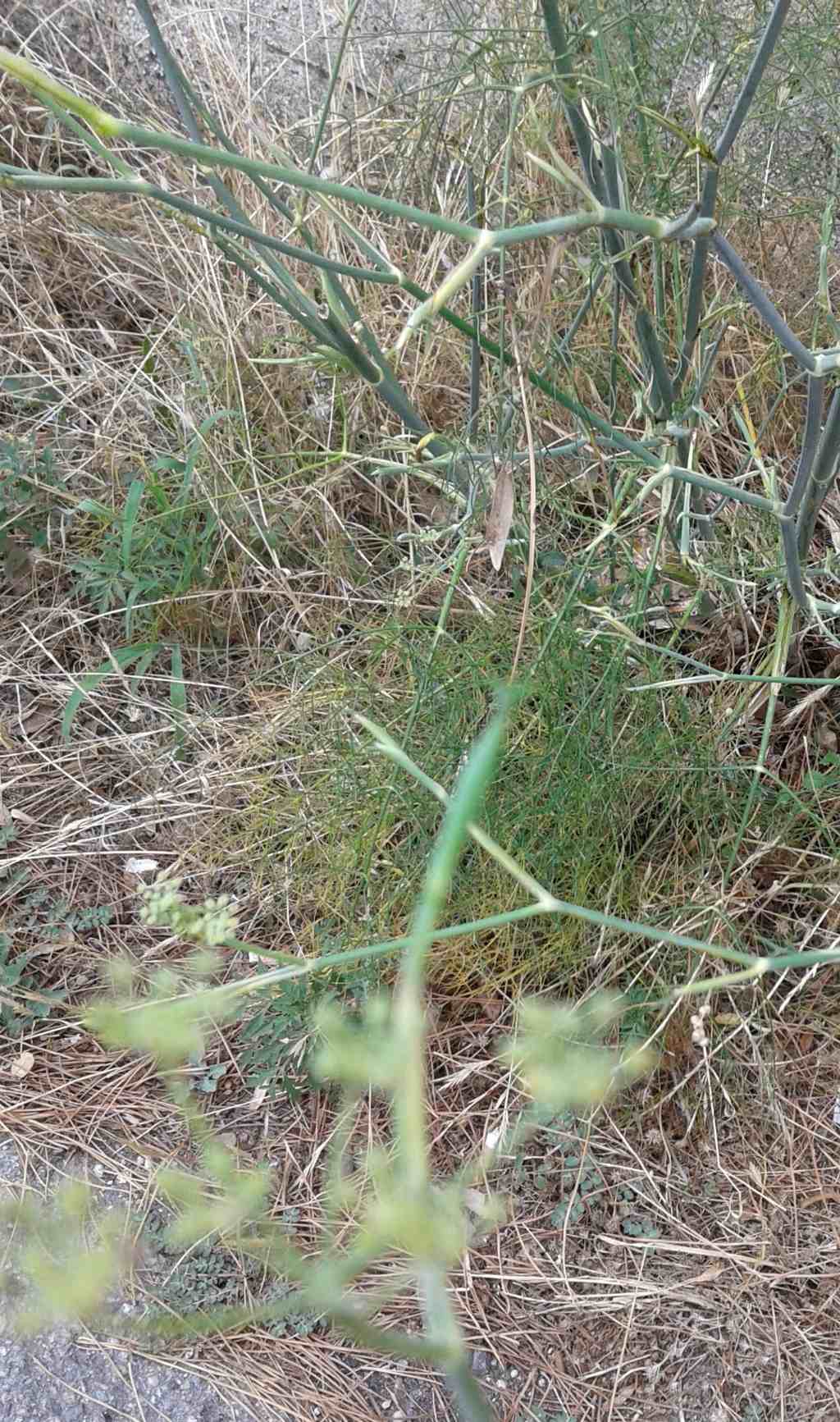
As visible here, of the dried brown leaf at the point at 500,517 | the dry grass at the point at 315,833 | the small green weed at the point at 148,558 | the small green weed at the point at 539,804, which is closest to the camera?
the dried brown leaf at the point at 500,517

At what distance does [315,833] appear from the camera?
184 centimetres

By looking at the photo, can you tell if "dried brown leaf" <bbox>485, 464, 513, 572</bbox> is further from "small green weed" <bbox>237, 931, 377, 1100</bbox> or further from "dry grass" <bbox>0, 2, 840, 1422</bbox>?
"small green weed" <bbox>237, 931, 377, 1100</bbox>

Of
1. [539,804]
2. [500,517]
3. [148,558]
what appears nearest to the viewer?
[500,517]

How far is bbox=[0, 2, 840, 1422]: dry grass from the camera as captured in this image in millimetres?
1473

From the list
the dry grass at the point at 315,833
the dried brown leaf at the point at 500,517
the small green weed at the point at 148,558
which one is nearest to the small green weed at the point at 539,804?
the dry grass at the point at 315,833

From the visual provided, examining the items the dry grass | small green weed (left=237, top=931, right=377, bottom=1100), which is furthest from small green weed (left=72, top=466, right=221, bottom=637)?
small green weed (left=237, top=931, right=377, bottom=1100)

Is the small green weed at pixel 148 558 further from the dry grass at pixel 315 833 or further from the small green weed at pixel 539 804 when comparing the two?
the small green weed at pixel 539 804

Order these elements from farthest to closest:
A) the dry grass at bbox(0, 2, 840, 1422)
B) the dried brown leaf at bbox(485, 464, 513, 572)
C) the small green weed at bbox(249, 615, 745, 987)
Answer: the small green weed at bbox(249, 615, 745, 987) → the dry grass at bbox(0, 2, 840, 1422) → the dried brown leaf at bbox(485, 464, 513, 572)

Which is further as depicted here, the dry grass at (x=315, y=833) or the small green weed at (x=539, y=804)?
the small green weed at (x=539, y=804)

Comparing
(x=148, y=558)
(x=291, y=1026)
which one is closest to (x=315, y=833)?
(x=291, y=1026)

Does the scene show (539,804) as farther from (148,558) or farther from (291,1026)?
(148,558)

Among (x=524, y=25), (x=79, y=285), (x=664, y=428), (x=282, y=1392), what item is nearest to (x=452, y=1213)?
(x=282, y=1392)

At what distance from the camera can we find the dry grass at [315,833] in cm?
147

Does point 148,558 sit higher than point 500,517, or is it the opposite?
point 500,517
